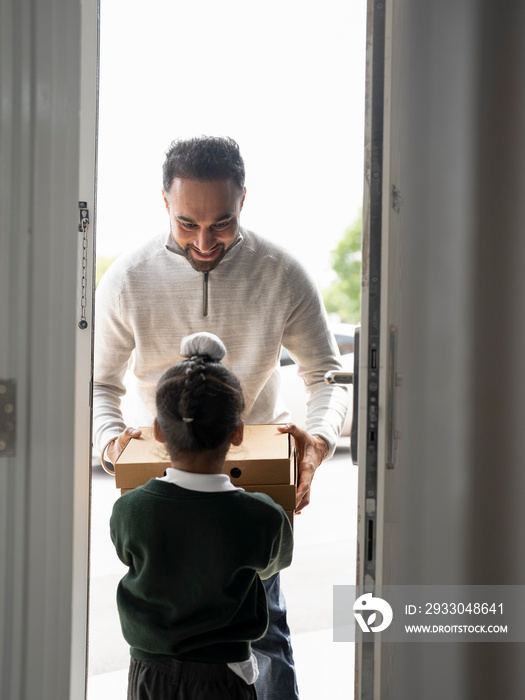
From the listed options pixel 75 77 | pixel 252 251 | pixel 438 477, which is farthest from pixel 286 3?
pixel 438 477

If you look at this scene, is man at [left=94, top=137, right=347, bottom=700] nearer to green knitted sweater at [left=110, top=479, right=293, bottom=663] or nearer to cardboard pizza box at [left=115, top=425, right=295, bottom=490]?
cardboard pizza box at [left=115, top=425, right=295, bottom=490]

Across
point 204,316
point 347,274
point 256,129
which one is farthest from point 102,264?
point 204,316

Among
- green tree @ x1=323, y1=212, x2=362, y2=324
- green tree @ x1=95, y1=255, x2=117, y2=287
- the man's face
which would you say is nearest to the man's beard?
the man's face

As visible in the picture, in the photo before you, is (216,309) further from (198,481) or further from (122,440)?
(198,481)

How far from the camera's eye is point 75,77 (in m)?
A: 1.22

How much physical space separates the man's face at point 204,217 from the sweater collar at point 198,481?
27.2 inches

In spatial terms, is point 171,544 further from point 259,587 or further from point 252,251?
point 252,251

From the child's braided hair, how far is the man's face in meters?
0.50

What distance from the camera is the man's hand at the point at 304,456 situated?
1.58m

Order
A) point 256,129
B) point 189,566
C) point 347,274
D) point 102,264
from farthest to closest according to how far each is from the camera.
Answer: point 347,274
point 102,264
point 256,129
point 189,566

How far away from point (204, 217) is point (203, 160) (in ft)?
0.49

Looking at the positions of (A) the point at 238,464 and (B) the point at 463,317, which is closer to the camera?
(B) the point at 463,317

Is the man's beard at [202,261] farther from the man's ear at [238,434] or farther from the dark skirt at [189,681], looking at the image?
the dark skirt at [189,681]

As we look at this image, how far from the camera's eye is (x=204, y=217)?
5.40 ft
